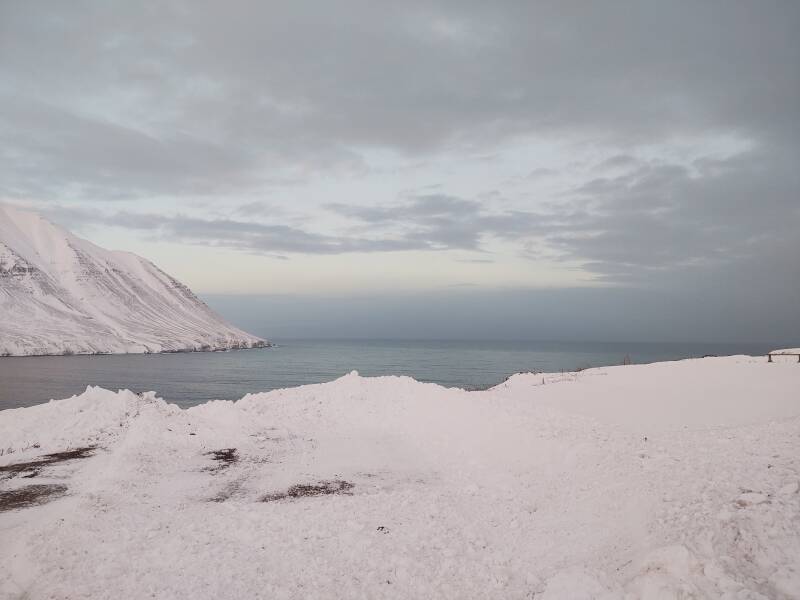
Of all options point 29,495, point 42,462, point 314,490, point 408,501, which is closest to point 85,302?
point 42,462

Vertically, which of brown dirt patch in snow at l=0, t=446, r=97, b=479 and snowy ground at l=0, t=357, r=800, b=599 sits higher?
snowy ground at l=0, t=357, r=800, b=599

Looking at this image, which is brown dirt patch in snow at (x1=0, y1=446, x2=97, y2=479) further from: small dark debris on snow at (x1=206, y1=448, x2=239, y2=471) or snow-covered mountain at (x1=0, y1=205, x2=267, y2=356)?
snow-covered mountain at (x1=0, y1=205, x2=267, y2=356)

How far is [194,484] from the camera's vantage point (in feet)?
40.1

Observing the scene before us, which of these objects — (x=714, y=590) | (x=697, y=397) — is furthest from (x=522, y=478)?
(x=697, y=397)

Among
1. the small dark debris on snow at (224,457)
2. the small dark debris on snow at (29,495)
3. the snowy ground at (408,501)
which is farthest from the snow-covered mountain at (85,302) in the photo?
the small dark debris on snow at (29,495)

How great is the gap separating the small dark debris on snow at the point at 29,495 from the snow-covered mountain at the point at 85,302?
4378 inches

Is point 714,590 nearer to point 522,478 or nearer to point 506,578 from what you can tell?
point 506,578

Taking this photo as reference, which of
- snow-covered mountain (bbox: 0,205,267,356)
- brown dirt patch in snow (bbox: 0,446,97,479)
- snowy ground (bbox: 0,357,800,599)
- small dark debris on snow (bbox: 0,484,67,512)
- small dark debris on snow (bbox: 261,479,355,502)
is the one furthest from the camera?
snow-covered mountain (bbox: 0,205,267,356)

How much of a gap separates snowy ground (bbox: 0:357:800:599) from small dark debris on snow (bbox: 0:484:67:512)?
92 mm

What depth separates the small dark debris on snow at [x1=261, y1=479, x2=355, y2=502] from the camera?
11.4 metres

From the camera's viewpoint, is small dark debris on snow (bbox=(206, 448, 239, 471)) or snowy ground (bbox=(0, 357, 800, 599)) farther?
small dark debris on snow (bbox=(206, 448, 239, 471))

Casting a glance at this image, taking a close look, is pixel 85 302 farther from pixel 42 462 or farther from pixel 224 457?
pixel 224 457

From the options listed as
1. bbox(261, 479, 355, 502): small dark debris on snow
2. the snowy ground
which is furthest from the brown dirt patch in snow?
bbox(261, 479, 355, 502): small dark debris on snow

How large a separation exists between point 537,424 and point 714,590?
10.8m
